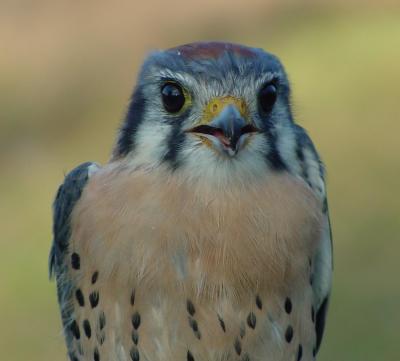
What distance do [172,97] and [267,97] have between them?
317 mm

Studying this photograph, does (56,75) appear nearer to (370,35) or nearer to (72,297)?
(370,35)

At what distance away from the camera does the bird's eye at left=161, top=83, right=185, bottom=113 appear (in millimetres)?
4102

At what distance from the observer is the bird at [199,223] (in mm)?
4109

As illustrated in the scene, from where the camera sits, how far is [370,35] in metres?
12.7

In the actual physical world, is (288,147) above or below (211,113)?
below

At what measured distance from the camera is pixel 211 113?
13.2 feet

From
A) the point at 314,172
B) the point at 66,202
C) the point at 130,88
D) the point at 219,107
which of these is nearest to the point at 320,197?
the point at 314,172

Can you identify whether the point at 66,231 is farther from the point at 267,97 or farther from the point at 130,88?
the point at 130,88

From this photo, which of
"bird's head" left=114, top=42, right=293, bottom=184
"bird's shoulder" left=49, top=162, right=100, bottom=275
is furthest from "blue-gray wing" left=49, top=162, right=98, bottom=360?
"bird's head" left=114, top=42, right=293, bottom=184

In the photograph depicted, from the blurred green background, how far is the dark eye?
3018 mm

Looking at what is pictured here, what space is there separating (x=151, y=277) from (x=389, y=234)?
16.0ft

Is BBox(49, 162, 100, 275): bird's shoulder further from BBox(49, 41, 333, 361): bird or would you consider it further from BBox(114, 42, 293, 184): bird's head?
BBox(114, 42, 293, 184): bird's head

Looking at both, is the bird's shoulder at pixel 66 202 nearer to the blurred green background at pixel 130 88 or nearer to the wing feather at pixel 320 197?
the wing feather at pixel 320 197

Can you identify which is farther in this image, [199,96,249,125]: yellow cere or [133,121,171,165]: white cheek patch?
[133,121,171,165]: white cheek patch
